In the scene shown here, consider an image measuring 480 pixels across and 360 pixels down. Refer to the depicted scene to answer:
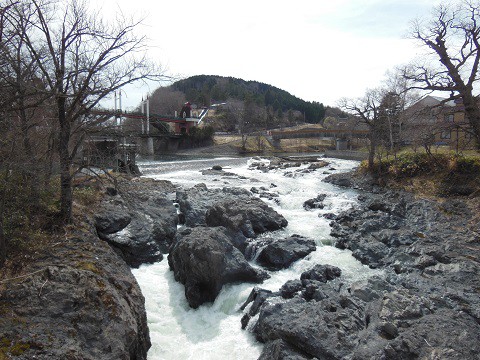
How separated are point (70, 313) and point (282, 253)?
8.29 meters

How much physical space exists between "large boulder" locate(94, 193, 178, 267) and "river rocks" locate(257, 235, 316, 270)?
4.47 meters

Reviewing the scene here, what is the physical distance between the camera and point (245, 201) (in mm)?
17328

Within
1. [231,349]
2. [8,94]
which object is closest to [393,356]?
[231,349]

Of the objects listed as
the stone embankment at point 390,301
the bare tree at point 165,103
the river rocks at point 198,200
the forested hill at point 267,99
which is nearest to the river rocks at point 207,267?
the stone embankment at point 390,301

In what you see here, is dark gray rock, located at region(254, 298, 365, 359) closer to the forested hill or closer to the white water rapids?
the white water rapids

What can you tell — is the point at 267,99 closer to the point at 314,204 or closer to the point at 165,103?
the point at 165,103

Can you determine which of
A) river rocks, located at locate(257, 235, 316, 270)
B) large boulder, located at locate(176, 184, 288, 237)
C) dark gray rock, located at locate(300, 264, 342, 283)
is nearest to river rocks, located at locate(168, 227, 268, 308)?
river rocks, located at locate(257, 235, 316, 270)

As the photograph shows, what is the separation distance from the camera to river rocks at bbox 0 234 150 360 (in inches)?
212

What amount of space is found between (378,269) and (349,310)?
15.2 feet

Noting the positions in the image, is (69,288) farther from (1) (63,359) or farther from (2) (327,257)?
(2) (327,257)

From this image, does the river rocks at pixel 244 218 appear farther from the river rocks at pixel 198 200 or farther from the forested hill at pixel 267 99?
the forested hill at pixel 267 99

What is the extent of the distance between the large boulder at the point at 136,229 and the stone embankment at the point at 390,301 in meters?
5.68

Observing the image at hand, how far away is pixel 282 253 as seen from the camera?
12727mm

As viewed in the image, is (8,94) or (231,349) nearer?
(8,94)
